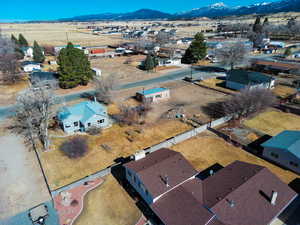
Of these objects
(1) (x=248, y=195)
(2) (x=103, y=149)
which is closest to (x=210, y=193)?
(1) (x=248, y=195)

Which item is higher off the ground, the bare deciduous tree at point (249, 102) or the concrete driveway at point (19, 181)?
the bare deciduous tree at point (249, 102)

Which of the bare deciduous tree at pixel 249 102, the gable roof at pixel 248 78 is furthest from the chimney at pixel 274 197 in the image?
the gable roof at pixel 248 78

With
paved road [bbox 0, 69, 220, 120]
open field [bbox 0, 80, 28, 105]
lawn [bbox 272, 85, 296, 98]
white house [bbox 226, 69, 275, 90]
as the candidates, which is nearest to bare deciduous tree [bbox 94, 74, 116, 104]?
paved road [bbox 0, 69, 220, 120]

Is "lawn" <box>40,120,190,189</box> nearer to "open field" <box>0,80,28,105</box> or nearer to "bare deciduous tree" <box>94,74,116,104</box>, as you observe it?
"bare deciduous tree" <box>94,74,116,104</box>

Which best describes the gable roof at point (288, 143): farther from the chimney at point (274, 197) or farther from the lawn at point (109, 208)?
the lawn at point (109, 208)

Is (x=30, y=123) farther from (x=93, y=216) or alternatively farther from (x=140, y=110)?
(x=140, y=110)

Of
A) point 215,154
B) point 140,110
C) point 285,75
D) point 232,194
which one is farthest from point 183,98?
point 285,75
